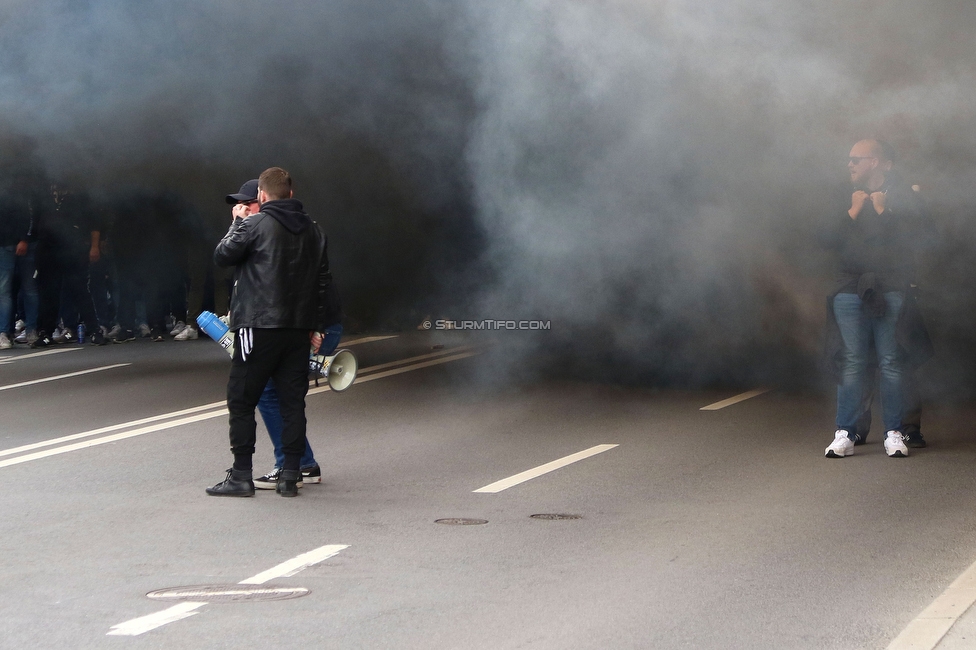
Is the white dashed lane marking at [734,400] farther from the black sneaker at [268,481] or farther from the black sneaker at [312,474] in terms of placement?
the black sneaker at [268,481]

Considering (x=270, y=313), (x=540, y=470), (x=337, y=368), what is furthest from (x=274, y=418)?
(x=540, y=470)

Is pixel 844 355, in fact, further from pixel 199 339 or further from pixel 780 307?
pixel 199 339

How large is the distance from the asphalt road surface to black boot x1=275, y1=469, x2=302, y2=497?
4.7 inches

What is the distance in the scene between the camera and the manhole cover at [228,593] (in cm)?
501

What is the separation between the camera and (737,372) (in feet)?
40.3

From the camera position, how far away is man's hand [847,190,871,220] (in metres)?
8.37

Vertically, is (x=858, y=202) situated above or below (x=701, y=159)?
→ below

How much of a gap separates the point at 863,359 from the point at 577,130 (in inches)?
158

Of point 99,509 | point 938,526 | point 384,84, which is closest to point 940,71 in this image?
point 938,526

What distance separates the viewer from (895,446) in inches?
325

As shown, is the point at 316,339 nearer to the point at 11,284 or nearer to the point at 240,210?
the point at 240,210

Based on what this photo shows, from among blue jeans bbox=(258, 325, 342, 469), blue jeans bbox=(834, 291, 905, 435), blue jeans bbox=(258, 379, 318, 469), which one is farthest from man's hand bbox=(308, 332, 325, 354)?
blue jeans bbox=(834, 291, 905, 435)
